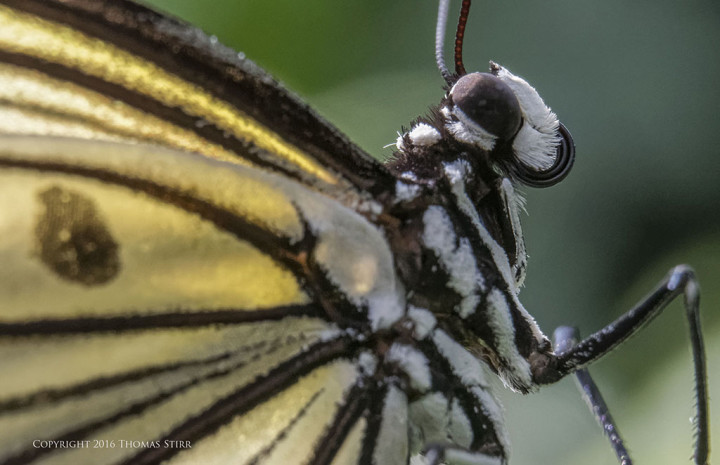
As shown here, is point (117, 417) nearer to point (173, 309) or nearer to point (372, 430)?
point (173, 309)

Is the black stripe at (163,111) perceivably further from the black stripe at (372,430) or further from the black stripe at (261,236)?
the black stripe at (372,430)

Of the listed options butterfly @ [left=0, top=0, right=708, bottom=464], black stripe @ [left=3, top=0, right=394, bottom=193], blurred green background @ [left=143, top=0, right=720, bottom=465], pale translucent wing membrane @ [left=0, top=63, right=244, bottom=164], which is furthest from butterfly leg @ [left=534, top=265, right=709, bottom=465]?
blurred green background @ [left=143, top=0, right=720, bottom=465]

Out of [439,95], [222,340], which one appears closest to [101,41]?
[222,340]

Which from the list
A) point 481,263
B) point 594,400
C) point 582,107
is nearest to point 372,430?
point 481,263

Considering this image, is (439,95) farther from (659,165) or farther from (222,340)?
(222,340)

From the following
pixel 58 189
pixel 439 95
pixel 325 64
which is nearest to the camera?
pixel 58 189

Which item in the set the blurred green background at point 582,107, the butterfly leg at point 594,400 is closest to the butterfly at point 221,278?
the butterfly leg at point 594,400

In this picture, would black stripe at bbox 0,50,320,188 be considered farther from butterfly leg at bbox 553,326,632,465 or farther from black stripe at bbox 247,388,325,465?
butterfly leg at bbox 553,326,632,465
